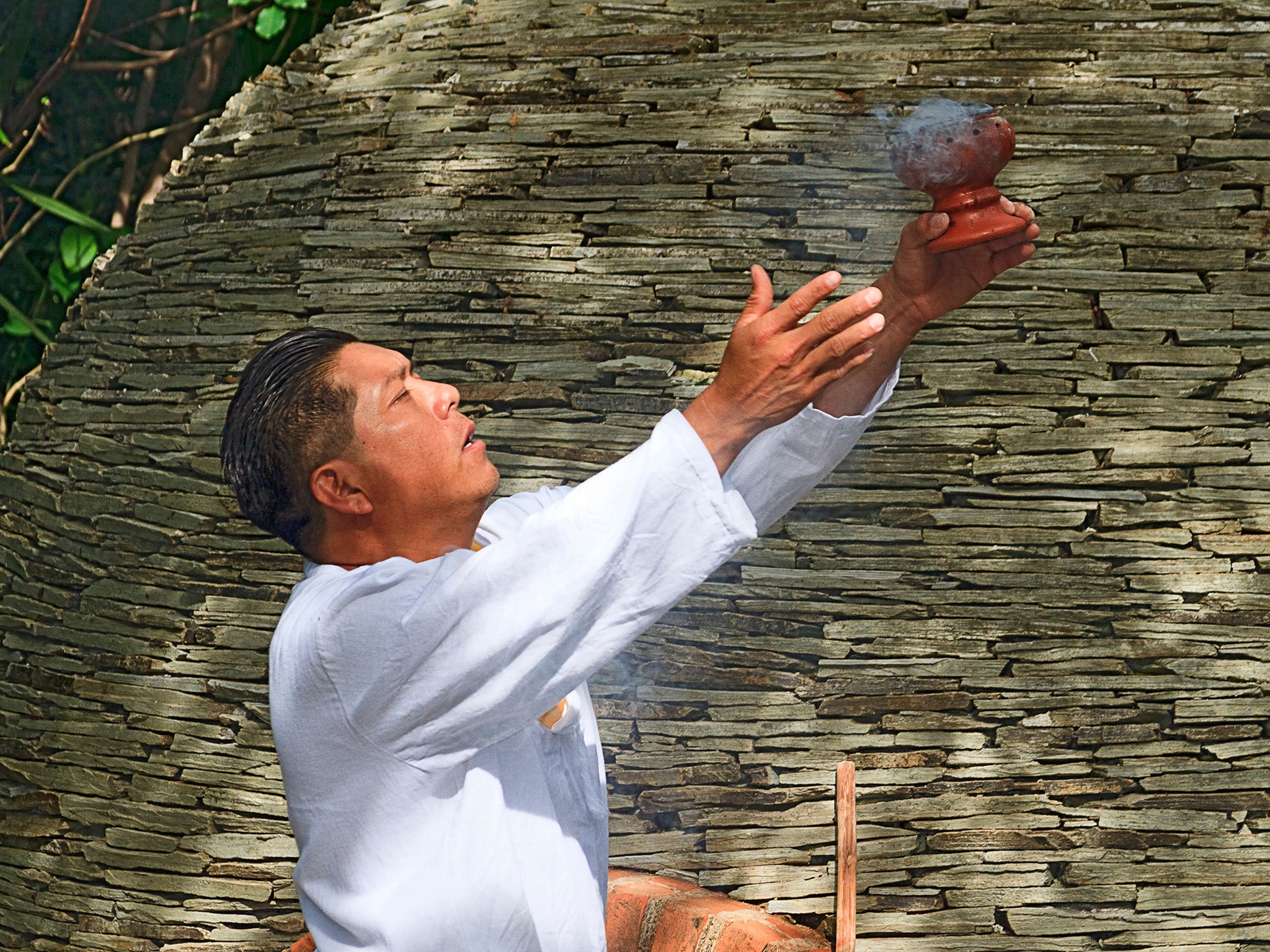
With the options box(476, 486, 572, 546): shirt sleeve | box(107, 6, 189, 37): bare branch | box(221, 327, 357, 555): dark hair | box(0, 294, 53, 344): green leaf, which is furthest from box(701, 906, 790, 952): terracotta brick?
box(107, 6, 189, 37): bare branch

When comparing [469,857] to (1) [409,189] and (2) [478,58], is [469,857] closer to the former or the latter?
(1) [409,189]

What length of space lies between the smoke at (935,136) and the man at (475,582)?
7 centimetres

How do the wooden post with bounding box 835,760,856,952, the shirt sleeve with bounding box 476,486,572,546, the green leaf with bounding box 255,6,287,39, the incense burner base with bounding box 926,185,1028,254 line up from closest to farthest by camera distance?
the incense burner base with bounding box 926,185,1028,254 < the shirt sleeve with bounding box 476,486,572,546 < the wooden post with bounding box 835,760,856,952 < the green leaf with bounding box 255,6,287,39

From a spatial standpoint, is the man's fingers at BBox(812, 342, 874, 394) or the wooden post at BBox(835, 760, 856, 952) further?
the wooden post at BBox(835, 760, 856, 952)

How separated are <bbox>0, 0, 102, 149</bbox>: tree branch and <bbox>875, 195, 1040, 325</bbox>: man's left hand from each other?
187 inches

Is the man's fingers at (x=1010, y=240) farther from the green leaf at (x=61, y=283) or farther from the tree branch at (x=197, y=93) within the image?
the green leaf at (x=61, y=283)

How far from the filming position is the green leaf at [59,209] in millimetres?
5027

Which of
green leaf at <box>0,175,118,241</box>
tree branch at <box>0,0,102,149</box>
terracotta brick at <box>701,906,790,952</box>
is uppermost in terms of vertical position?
tree branch at <box>0,0,102,149</box>

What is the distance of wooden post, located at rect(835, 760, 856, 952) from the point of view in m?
2.60

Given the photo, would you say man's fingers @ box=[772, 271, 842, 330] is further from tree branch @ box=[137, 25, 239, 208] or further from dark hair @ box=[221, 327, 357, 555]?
tree branch @ box=[137, 25, 239, 208]

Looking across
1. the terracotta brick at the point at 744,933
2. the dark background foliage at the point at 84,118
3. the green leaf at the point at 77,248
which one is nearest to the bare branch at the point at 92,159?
the dark background foliage at the point at 84,118

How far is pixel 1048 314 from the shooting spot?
10.8ft

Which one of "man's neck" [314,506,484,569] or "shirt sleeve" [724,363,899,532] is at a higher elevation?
"shirt sleeve" [724,363,899,532]

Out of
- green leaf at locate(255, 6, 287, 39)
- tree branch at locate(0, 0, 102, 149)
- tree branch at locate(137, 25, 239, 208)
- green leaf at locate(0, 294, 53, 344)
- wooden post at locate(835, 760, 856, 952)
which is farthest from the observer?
tree branch at locate(137, 25, 239, 208)
